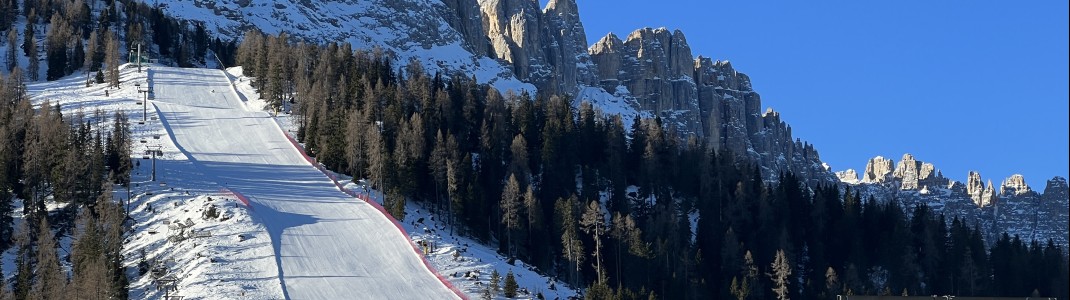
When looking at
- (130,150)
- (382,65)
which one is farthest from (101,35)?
(130,150)

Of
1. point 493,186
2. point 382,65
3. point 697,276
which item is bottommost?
point 697,276

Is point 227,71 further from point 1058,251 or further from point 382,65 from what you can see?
point 1058,251

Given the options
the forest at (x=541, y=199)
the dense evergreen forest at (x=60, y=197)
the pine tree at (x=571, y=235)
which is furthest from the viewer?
the pine tree at (x=571, y=235)

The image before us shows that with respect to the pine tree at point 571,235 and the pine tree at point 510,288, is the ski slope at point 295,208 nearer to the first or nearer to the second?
the pine tree at point 510,288

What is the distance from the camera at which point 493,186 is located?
12656 centimetres

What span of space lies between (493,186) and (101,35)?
78.5 m

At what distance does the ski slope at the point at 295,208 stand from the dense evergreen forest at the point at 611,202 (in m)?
3.56

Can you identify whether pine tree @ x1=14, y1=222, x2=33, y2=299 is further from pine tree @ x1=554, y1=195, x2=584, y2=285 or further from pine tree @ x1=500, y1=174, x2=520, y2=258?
pine tree @ x1=554, y1=195, x2=584, y2=285

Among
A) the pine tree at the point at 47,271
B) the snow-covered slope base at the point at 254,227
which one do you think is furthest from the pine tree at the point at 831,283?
the pine tree at the point at 47,271

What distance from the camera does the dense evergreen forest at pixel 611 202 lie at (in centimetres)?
11594

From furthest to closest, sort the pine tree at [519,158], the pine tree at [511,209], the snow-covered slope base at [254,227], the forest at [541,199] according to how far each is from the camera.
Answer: the pine tree at [519,158] < the pine tree at [511,209] < the forest at [541,199] < the snow-covered slope base at [254,227]

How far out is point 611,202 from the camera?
13225 centimetres

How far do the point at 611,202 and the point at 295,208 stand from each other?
34.4 metres

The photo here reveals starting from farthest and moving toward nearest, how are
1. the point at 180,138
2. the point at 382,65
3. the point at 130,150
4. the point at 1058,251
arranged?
the point at 382,65
the point at 1058,251
the point at 180,138
the point at 130,150
